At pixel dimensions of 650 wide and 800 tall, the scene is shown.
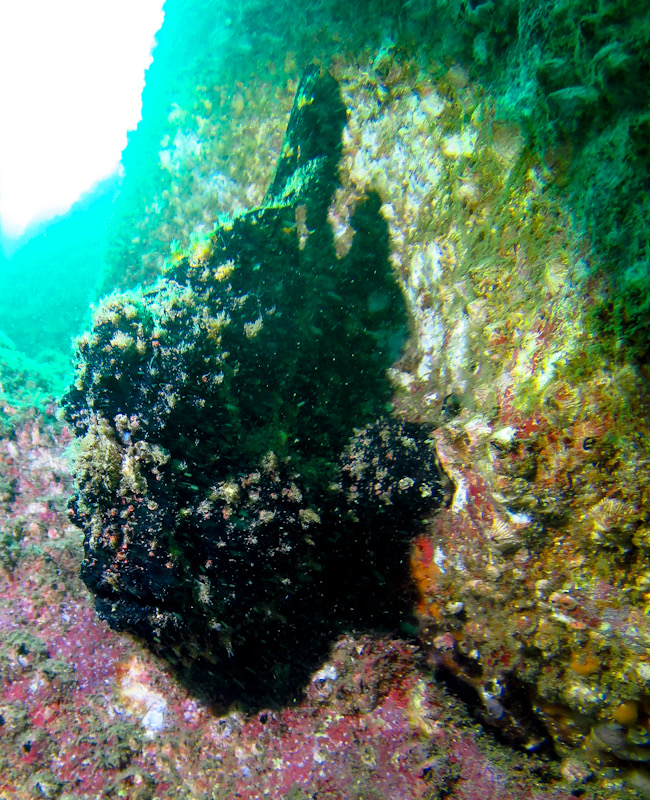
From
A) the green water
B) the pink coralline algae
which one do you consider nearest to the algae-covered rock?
the pink coralline algae

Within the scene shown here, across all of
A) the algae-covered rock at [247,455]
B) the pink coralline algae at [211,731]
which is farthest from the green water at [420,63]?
the pink coralline algae at [211,731]

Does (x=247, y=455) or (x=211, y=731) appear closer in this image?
(x=247, y=455)

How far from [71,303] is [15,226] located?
397 cm

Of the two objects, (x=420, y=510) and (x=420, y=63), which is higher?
(x=420, y=63)

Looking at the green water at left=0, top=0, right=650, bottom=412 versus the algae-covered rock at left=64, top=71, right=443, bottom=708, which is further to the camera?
the algae-covered rock at left=64, top=71, right=443, bottom=708

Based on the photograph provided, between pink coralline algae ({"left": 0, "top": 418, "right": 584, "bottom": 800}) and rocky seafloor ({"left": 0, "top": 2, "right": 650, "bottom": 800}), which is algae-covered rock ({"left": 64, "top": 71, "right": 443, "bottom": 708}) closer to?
rocky seafloor ({"left": 0, "top": 2, "right": 650, "bottom": 800})

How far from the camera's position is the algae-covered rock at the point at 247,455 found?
245 centimetres

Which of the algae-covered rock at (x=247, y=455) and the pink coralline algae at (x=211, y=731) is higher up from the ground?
the algae-covered rock at (x=247, y=455)

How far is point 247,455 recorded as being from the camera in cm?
254

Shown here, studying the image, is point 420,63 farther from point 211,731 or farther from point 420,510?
point 211,731

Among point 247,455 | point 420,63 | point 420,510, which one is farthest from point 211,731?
point 420,63

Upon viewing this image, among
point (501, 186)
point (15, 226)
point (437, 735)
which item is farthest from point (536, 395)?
point (15, 226)

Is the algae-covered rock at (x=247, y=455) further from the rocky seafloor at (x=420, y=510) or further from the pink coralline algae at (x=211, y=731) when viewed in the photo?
the pink coralline algae at (x=211, y=731)

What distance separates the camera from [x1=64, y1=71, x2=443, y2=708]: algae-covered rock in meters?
2.45
